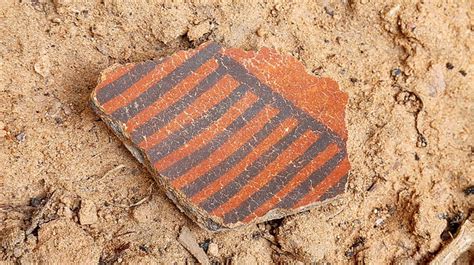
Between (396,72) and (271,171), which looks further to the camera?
(396,72)

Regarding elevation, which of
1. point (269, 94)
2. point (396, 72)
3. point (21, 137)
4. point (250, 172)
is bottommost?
point (21, 137)

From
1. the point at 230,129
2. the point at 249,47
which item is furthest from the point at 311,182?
the point at 249,47

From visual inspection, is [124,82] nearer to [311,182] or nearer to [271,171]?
[271,171]

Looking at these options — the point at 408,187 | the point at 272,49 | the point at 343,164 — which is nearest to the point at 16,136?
the point at 272,49

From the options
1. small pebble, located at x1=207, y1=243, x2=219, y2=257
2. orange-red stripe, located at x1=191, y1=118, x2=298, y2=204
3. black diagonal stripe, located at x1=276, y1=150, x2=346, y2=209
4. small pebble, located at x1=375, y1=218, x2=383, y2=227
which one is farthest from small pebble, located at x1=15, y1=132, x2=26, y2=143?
small pebble, located at x1=375, y1=218, x2=383, y2=227

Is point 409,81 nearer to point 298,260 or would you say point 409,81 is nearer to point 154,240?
point 298,260
